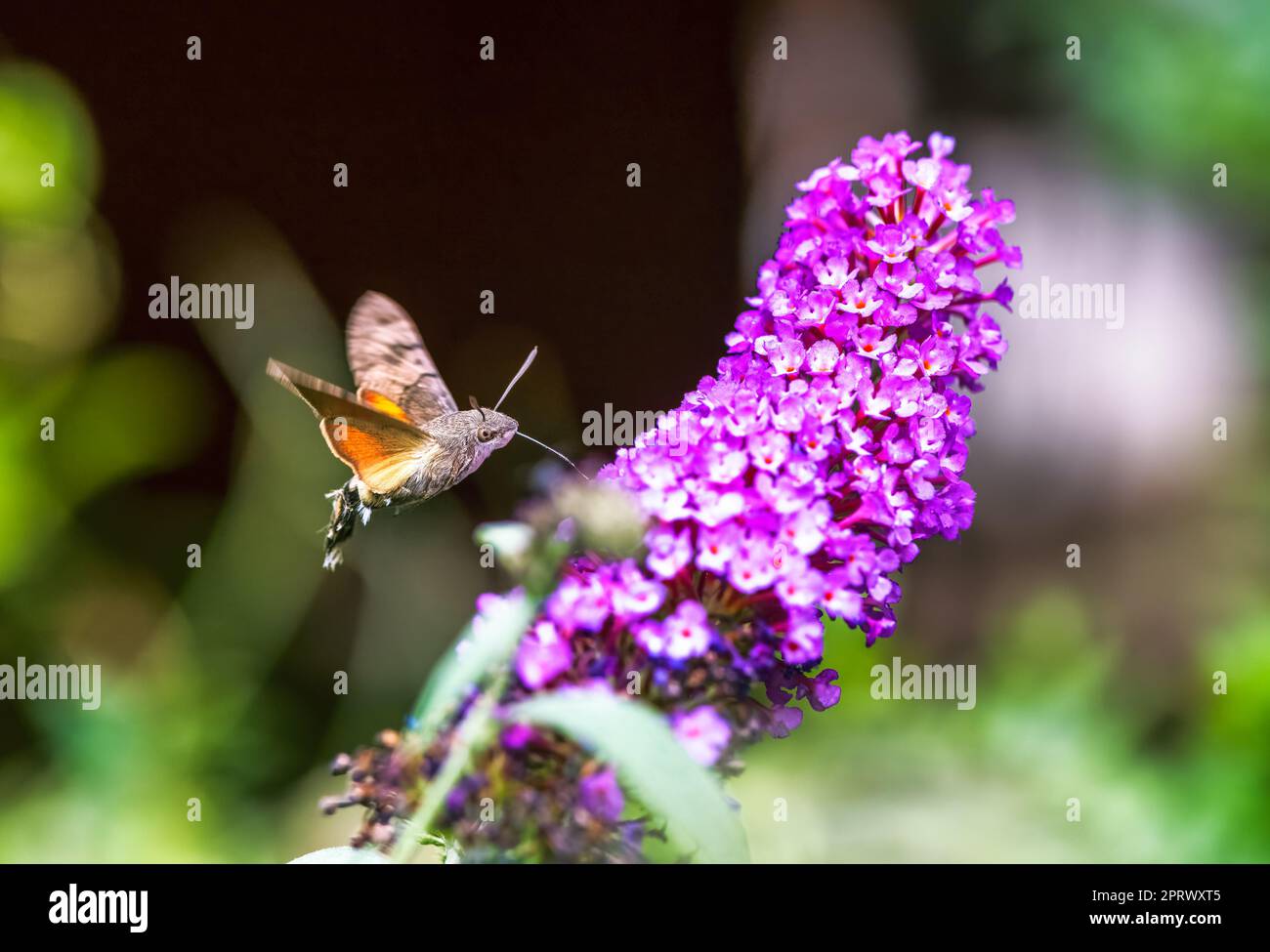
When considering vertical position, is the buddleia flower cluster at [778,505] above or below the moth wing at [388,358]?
below

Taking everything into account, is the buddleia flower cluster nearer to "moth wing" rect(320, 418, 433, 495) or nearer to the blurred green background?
"moth wing" rect(320, 418, 433, 495)

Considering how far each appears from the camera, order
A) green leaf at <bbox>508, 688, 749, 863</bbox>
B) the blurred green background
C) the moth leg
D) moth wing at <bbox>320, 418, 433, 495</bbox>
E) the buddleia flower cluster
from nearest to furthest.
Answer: green leaf at <bbox>508, 688, 749, 863</bbox> → the buddleia flower cluster → moth wing at <bbox>320, 418, 433, 495</bbox> → the moth leg → the blurred green background

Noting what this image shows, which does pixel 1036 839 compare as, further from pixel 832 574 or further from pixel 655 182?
pixel 655 182

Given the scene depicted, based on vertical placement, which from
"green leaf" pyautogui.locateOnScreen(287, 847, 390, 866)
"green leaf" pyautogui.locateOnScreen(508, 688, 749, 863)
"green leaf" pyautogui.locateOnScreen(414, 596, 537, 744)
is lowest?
"green leaf" pyautogui.locateOnScreen(287, 847, 390, 866)

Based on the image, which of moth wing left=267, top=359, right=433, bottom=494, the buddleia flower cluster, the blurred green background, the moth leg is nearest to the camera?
the buddleia flower cluster

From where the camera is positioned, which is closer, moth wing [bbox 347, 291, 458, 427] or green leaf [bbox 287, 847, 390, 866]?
green leaf [bbox 287, 847, 390, 866]

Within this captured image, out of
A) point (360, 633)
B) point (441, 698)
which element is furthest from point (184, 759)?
point (441, 698)

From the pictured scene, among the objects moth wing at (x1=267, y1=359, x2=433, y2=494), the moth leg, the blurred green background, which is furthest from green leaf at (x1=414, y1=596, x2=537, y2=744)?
the blurred green background

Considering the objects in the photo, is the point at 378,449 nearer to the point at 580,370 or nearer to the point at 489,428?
the point at 489,428

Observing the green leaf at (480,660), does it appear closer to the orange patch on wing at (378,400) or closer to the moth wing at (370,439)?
the moth wing at (370,439)

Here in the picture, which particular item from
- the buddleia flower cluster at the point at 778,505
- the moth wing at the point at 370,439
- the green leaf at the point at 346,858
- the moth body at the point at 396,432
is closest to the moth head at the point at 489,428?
the moth body at the point at 396,432
